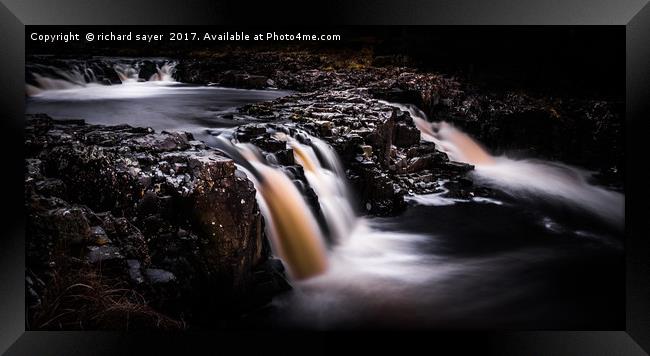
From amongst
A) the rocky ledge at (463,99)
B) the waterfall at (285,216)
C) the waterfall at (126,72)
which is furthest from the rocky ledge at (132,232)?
the rocky ledge at (463,99)

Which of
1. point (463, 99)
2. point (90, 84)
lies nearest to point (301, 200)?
point (463, 99)

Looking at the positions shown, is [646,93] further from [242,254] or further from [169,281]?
[169,281]

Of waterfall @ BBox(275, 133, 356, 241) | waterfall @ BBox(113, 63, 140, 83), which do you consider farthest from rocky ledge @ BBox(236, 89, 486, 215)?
waterfall @ BBox(113, 63, 140, 83)

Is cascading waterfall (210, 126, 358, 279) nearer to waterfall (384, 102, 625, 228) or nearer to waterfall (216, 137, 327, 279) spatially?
waterfall (216, 137, 327, 279)

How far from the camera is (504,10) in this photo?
2.99 meters

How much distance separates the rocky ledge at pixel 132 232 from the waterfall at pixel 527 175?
61.1 inches

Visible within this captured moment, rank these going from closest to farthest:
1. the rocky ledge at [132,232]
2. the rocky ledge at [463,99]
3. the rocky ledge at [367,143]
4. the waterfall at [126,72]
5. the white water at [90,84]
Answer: the rocky ledge at [132,232]
the white water at [90,84]
the waterfall at [126,72]
the rocky ledge at [463,99]
the rocky ledge at [367,143]

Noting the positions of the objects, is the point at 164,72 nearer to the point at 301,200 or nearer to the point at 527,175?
the point at 301,200

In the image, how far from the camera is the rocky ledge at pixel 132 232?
110 inches

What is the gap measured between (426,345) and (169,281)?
5.68ft

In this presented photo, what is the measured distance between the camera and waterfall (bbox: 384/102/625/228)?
3199mm

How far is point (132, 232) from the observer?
2801 mm

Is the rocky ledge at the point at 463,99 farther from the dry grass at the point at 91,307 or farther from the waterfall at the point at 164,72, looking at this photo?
the dry grass at the point at 91,307

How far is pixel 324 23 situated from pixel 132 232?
178 cm
